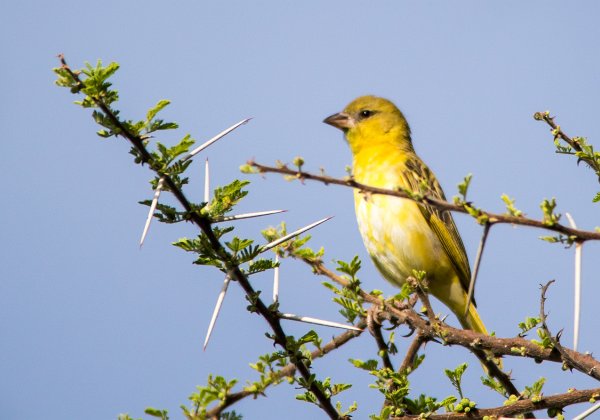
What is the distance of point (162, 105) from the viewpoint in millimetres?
2928

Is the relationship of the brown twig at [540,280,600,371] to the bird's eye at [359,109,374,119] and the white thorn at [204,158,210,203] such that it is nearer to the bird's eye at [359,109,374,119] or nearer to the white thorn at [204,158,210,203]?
the white thorn at [204,158,210,203]

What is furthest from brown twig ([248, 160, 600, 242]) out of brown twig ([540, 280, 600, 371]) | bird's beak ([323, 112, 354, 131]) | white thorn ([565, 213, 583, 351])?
bird's beak ([323, 112, 354, 131])

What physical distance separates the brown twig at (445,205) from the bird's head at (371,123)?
469 cm

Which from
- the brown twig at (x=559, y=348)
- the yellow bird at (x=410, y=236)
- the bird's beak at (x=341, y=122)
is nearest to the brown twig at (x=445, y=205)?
the brown twig at (x=559, y=348)

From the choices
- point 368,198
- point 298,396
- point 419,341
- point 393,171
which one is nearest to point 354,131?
point 393,171

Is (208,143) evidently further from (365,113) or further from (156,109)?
(365,113)

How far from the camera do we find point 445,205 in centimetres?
221

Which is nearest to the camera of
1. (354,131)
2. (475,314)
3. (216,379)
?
(216,379)

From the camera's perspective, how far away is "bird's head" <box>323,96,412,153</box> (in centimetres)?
704

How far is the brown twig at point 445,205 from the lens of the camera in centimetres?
218

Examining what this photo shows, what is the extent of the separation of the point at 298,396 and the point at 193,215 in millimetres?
840

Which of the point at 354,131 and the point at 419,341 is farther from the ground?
the point at 354,131

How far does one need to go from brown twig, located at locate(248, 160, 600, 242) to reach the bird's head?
469 centimetres

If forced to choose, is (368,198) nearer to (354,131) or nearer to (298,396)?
(298,396)
